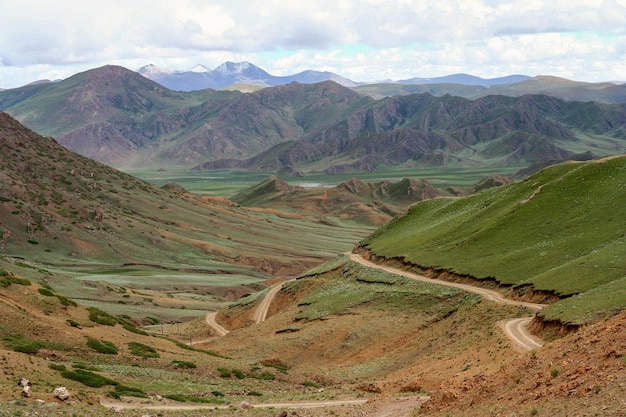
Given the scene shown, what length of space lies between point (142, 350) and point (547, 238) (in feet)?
147

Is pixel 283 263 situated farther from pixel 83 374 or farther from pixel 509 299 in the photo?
pixel 83 374

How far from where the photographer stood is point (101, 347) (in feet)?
175

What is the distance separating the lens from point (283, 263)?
639 feet

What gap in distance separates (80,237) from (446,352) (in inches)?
5629

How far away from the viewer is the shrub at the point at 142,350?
55.4 meters

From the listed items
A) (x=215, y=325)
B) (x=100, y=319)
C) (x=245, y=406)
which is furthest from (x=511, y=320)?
(x=215, y=325)

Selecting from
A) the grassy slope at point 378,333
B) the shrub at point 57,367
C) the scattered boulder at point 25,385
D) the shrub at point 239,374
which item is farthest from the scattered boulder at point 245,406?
the shrub at point 239,374

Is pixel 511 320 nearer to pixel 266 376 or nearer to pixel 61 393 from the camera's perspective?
pixel 266 376

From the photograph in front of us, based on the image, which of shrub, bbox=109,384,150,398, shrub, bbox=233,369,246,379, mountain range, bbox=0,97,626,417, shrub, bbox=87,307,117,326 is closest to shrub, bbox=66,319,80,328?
mountain range, bbox=0,97,626,417

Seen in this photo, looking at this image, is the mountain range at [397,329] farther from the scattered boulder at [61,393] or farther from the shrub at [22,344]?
the scattered boulder at [61,393]

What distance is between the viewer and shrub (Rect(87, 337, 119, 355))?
53.2m

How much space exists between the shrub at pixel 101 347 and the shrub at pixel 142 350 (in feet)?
5.19

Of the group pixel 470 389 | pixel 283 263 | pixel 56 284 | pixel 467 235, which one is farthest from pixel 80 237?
pixel 470 389

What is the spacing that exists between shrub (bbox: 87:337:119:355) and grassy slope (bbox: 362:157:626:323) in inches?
1238
